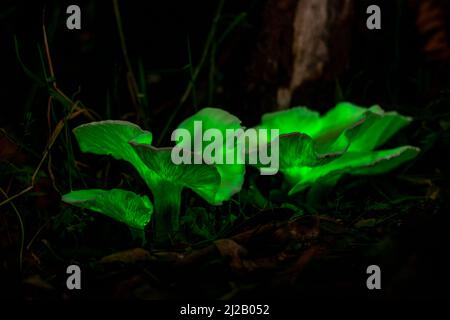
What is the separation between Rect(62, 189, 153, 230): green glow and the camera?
144 centimetres

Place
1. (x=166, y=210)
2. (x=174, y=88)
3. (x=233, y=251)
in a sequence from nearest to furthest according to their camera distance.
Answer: (x=233, y=251), (x=166, y=210), (x=174, y=88)

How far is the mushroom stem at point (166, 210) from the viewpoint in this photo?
5.28 ft

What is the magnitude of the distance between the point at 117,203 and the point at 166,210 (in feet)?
0.70

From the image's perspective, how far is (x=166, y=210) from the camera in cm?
166

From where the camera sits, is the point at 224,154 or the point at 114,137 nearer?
the point at 114,137

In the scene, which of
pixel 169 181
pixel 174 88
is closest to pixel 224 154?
pixel 169 181

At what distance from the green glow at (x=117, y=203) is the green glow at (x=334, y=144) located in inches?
22.0

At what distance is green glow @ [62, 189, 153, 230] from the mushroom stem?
0.05 m

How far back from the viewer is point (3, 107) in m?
2.55

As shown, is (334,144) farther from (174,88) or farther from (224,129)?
(174,88)

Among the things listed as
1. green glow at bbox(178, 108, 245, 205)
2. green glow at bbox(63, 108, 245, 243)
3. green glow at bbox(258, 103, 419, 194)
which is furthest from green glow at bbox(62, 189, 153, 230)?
green glow at bbox(258, 103, 419, 194)

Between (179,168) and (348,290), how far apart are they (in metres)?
0.64

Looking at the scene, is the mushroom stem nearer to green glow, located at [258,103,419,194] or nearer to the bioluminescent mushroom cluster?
the bioluminescent mushroom cluster

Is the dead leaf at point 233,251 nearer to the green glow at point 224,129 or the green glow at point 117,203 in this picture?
the green glow at point 224,129
